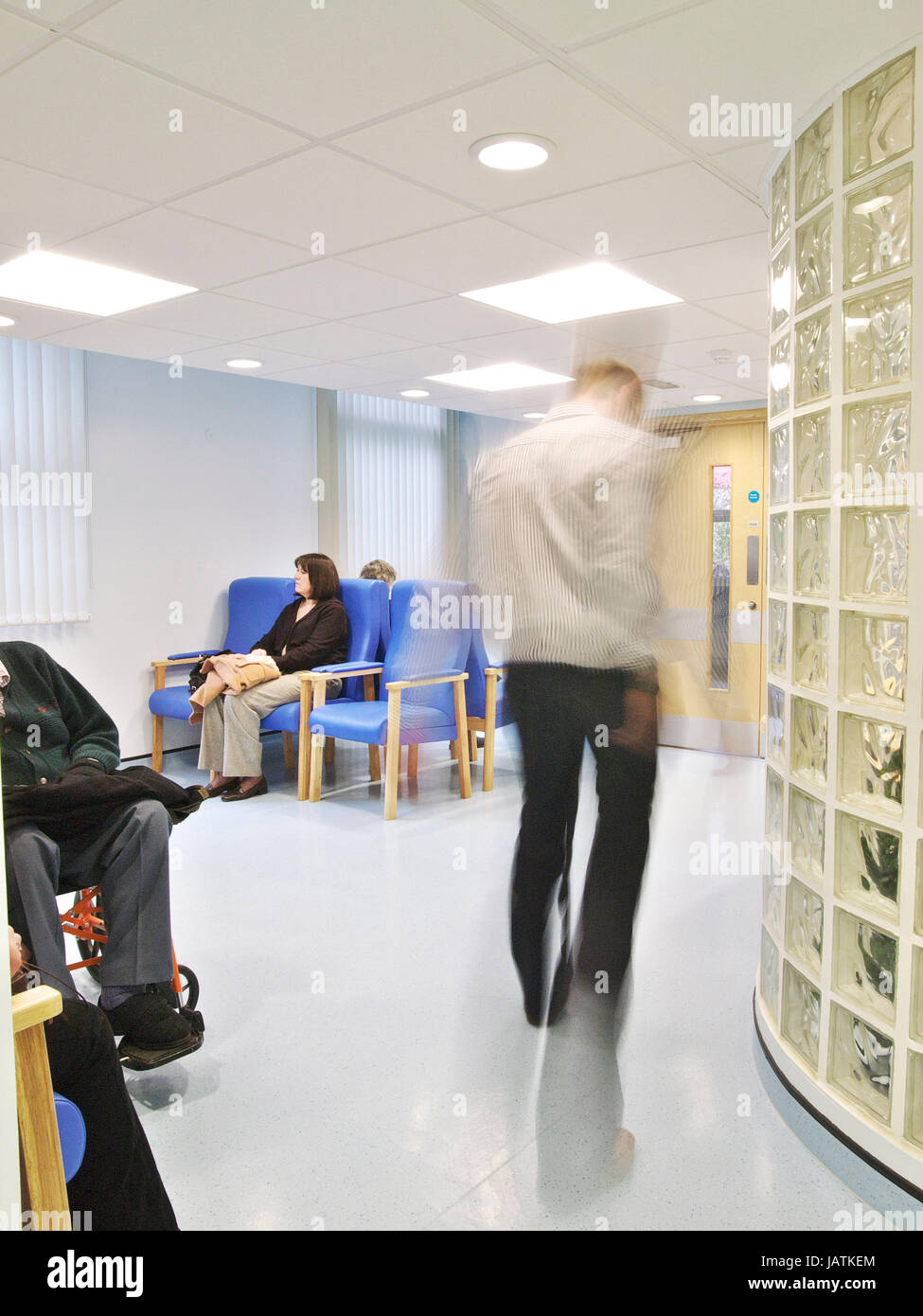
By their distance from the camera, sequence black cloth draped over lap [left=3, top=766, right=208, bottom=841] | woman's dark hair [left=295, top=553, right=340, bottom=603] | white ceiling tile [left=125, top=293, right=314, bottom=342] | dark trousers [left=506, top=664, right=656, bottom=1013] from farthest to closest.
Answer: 1. woman's dark hair [left=295, top=553, right=340, bottom=603]
2. white ceiling tile [left=125, top=293, right=314, bottom=342]
3. black cloth draped over lap [left=3, top=766, right=208, bottom=841]
4. dark trousers [left=506, top=664, right=656, bottom=1013]

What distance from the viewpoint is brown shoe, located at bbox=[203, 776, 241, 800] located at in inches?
200

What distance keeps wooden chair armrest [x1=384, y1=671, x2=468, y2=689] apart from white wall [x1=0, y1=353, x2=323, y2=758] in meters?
1.98

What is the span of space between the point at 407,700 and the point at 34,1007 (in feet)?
12.3

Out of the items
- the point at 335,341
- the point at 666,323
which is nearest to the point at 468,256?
the point at 666,323

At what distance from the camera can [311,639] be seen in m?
5.35

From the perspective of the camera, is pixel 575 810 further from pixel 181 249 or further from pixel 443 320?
pixel 443 320

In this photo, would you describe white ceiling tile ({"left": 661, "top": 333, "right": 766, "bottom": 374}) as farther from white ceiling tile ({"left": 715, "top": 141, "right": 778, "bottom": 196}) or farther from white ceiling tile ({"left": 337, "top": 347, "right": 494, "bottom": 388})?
white ceiling tile ({"left": 715, "top": 141, "right": 778, "bottom": 196})

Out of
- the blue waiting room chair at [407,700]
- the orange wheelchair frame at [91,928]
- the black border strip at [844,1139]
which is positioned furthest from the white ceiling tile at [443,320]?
the black border strip at [844,1139]

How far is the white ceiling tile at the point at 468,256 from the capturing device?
121 inches

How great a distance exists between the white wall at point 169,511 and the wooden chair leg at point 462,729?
2.13 metres

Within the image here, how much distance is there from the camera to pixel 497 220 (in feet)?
9.69

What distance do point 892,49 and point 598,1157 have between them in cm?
228

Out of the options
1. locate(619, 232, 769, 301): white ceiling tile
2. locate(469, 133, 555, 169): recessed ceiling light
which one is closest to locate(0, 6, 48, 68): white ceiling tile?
locate(469, 133, 555, 169): recessed ceiling light
